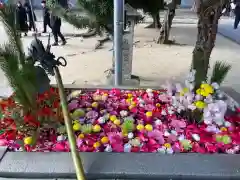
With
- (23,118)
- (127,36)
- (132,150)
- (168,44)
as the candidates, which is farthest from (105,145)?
(168,44)

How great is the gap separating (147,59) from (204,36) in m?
4.99

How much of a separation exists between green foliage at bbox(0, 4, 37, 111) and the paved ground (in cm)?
253

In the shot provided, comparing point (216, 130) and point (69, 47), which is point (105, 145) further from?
point (69, 47)

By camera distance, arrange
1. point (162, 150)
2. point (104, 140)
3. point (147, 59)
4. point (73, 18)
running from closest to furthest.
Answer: point (162, 150), point (104, 140), point (73, 18), point (147, 59)

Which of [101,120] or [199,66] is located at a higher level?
[199,66]

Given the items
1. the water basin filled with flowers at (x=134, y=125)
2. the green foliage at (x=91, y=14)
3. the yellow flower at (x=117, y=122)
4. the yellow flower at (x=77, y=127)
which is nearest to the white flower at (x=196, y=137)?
the water basin filled with flowers at (x=134, y=125)

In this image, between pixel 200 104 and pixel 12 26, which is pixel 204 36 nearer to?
pixel 200 104

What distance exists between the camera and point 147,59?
786 cm

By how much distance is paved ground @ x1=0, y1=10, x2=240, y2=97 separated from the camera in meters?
5.92

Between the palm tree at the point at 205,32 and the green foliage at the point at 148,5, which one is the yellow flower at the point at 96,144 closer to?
the palm tree at the point at 205,32

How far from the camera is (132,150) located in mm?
2330

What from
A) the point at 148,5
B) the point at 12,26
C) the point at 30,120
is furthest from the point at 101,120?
the point at 148,5

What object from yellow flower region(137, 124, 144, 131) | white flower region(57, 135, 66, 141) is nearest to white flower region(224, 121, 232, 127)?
yellow flower region(137, 124, 144, 131)

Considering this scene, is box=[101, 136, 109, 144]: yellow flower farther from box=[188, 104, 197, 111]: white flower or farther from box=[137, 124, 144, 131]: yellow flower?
box=[188, 104, 197, 111]: white flower
